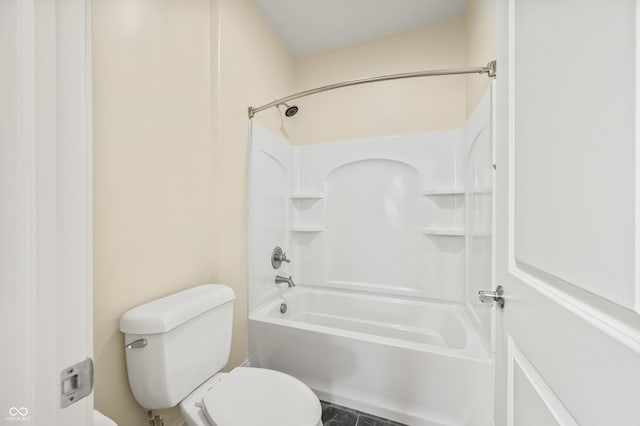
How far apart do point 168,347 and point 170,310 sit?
134 millimetres

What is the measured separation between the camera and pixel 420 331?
1.82 m

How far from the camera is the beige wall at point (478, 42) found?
122 centimetres

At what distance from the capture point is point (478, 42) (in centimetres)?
146

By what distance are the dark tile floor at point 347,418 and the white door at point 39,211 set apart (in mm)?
1341

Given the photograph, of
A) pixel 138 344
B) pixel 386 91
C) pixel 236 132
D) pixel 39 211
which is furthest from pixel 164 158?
pixel 386 91

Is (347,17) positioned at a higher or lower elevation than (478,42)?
higher

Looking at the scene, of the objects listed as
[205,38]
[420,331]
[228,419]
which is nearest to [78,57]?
[228,419]

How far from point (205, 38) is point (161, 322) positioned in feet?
4.84

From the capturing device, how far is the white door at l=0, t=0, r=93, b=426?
311 millimetres

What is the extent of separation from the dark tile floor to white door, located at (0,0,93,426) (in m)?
1.34

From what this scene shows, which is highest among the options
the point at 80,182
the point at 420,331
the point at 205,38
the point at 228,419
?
the point at 205,38

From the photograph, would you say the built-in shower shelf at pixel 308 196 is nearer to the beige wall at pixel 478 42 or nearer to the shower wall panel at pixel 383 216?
the shower wall panel at pixel 383 216

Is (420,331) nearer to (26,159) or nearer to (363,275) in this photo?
(363,275)

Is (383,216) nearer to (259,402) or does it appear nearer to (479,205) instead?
(479,205)
